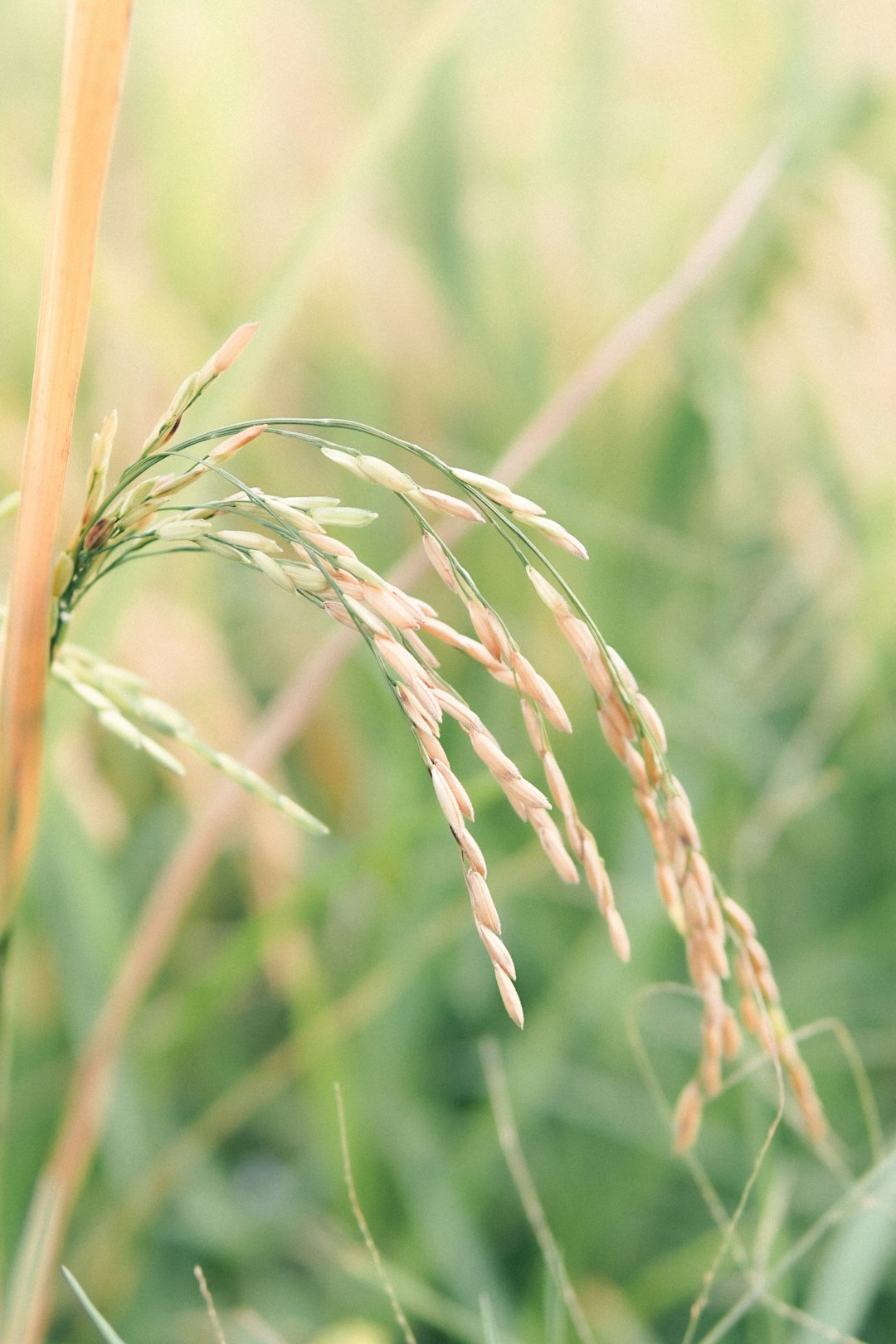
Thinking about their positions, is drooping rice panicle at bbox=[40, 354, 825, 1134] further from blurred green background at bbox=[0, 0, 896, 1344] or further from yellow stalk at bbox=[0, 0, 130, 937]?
blurred green background at bbox=[0, 0, 896, 1344]

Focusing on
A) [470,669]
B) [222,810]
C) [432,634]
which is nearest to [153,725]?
[432,634]

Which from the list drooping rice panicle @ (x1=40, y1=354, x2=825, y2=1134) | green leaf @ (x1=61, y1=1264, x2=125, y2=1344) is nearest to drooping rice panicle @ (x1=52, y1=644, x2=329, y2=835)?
drooping rice panicle @ (x1=40, y1=354, x2=825, y2=1134)


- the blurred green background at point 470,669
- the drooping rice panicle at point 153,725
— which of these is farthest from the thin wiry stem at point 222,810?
the drooping rice panicle at point 153,725

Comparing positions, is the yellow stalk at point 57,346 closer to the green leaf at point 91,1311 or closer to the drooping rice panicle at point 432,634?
the drooping rice panicle at point 432,634

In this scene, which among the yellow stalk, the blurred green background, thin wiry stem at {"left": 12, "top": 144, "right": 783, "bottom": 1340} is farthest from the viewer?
the blurred green background

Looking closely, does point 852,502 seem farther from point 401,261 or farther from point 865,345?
point 401,261
